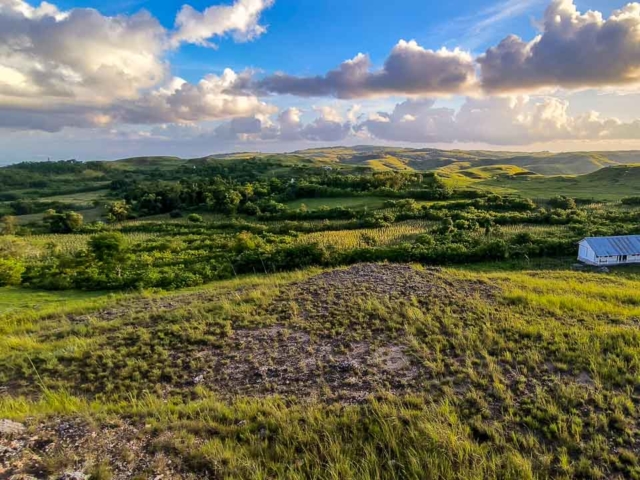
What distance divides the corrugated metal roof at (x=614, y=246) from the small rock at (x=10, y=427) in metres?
30.4

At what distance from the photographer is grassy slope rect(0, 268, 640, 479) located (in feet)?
18.9

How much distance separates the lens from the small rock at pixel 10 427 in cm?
602

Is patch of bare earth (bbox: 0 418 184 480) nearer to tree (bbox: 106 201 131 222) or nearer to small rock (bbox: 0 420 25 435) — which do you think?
small rock (bbox: 0 420 25 435)

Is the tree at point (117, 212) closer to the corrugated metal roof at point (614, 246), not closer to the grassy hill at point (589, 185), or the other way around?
the corrugated metal roof at point (614, 246)

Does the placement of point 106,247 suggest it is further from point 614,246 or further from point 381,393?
point 614,246

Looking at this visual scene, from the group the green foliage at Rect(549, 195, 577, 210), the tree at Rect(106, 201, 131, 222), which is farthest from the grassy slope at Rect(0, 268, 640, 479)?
the green foliage at Rect(549, 195, 577, 210)

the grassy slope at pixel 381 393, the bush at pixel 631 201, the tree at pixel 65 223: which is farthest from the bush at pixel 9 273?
the bush at pixel 631 201

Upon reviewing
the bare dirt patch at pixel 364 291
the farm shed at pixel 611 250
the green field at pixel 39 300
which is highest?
the bare dirt patch at pixel 364 291

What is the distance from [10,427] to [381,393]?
22.6 ft

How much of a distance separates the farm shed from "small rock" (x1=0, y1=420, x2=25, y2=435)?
30351mm

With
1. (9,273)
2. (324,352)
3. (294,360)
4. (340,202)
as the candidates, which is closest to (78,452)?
(294,360)

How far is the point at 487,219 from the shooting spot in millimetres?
41469

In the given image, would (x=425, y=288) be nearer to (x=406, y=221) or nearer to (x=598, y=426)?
(x=598, y=426)

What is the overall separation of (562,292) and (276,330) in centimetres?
1290
